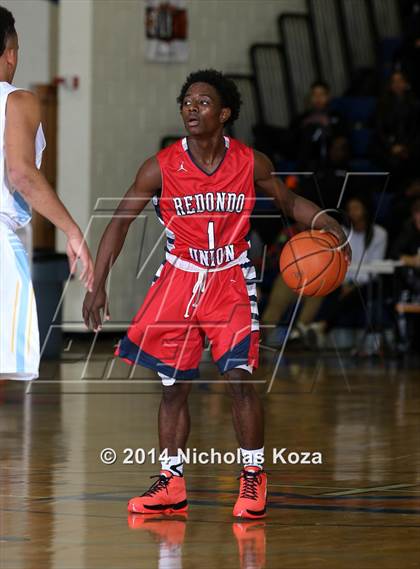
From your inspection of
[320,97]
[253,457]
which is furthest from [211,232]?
[320,97]

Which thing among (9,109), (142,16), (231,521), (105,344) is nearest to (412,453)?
(231,521)

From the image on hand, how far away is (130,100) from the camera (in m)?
15.4

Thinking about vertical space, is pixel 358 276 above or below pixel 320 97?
below

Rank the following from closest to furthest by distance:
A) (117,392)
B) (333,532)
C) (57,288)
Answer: (333,532) < (117,392) < (57,288)

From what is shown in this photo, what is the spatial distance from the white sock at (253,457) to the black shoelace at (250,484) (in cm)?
4

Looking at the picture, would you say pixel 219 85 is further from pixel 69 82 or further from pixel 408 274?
pixel 69 82

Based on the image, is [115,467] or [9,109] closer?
[9,109]

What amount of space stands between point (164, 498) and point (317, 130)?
9.37m

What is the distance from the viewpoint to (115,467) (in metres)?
6.75

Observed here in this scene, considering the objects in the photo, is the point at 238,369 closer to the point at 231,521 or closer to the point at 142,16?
the point at 231,521

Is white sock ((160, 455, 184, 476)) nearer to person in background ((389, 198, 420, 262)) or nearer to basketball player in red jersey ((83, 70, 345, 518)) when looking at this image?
basketball player in red jersey ((83, 70, 345, 518))

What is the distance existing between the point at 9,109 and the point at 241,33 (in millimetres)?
12150

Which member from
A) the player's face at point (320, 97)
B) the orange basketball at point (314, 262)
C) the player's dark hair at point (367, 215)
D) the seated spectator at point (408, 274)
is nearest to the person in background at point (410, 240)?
the seated spectator at point (408, 274)

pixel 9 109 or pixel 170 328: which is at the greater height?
pixel 9 109
